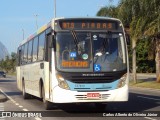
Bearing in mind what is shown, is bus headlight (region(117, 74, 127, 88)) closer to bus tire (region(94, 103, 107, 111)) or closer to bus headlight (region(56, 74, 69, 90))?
bus headlight (region(56, 74, 69, 90))

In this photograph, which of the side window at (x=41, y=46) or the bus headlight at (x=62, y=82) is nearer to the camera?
the bus headlight at (x=62, y=82)

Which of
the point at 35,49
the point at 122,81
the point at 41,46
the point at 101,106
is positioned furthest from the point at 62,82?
the point at 35,49

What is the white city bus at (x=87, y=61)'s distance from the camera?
15.2 meters

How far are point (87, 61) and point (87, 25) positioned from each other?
1333mm

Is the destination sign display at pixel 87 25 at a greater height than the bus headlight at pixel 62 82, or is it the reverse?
the destination sign display at pixel 87 25

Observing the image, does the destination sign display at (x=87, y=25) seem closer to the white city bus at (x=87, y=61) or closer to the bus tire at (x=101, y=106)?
the white city bus at (x=87, y=61)

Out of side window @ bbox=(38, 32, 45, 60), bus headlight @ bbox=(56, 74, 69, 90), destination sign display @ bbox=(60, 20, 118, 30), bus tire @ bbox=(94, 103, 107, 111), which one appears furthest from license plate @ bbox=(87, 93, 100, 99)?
side window @ bbox=(38, 32, 45, 60)

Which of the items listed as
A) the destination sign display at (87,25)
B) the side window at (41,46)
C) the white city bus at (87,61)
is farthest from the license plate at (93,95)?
the side window at (41,46)

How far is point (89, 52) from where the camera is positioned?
15375 mm

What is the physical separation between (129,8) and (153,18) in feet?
9.02

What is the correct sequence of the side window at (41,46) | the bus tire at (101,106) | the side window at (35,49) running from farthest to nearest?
the side window at (35,49) < the side window at (41,46) < the bus tire at (101,106)

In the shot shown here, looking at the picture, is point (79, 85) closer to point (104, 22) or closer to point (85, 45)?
point (85, 45)

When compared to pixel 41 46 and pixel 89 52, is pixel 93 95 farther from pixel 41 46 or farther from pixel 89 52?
pixel 41 46

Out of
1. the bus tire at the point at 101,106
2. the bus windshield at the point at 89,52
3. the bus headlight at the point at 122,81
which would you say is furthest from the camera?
the bus tire at the point at 101,106
